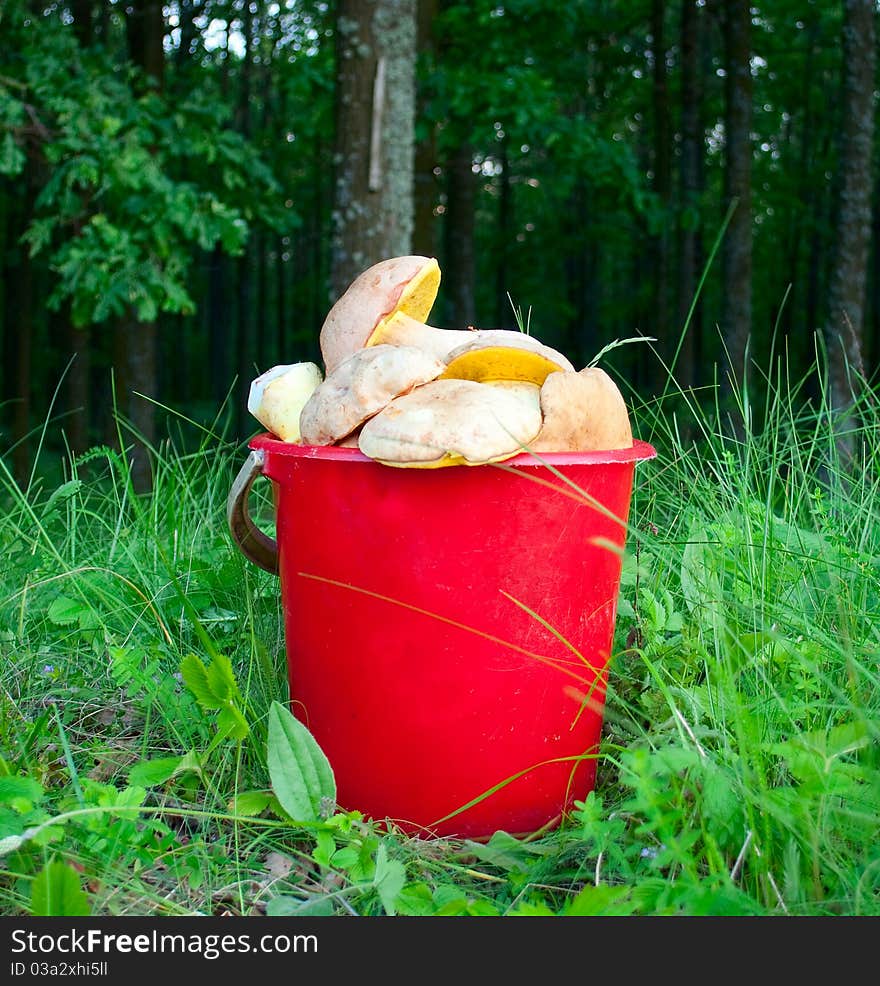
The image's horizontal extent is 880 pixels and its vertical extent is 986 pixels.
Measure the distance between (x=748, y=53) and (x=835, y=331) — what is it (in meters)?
3.55

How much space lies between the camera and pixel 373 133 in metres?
4.77

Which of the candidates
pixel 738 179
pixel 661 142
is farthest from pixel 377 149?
pixel 661 142

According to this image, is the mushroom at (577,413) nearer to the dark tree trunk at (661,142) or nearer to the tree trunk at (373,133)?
the tree trunk at (373,133)

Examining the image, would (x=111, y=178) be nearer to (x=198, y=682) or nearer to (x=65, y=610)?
(x=65, y=610)

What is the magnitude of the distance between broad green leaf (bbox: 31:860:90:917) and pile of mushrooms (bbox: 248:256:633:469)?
0.84m

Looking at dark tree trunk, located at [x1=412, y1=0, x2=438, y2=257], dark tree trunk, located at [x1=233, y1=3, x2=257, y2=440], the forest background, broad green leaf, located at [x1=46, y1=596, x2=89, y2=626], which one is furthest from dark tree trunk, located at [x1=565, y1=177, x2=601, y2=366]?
broad green leaf, located at [x1=46, y1=596, x2=89, y2=626]

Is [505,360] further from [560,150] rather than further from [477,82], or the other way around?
[560,150]

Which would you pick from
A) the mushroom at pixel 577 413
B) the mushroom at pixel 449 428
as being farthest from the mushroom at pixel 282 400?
the mushroom at pixel 577 413

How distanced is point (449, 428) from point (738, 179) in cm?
765

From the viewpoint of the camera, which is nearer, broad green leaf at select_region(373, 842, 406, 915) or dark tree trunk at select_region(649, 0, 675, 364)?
broad green leaf at select_region(373, 842, 406, 915)

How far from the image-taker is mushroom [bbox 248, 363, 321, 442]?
2039 mm

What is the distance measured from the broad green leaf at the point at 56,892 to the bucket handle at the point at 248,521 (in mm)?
918

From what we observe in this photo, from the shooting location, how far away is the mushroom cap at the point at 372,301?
2041 mm

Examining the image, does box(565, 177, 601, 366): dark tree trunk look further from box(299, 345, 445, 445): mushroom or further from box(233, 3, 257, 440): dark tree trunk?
box(299, 345, 445, 445): mushroom
